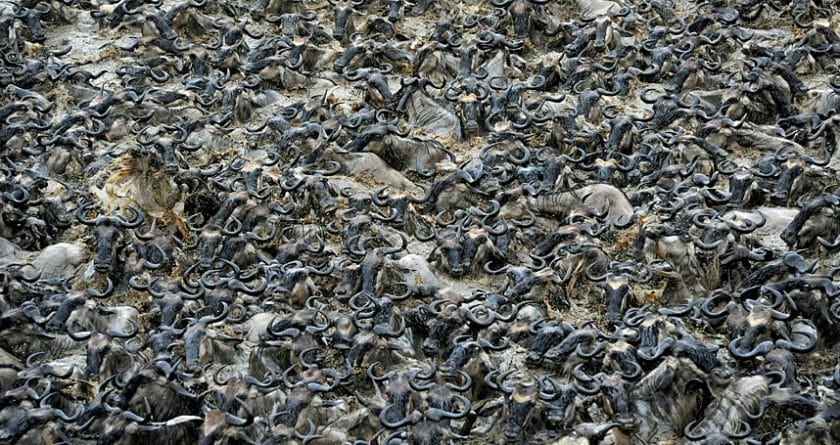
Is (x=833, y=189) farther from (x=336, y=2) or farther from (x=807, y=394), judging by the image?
(x=336, y=2)

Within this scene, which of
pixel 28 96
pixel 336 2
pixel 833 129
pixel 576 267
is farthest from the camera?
pixel 336 2

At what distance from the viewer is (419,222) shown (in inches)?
670

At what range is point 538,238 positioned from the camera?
1659 centimetres

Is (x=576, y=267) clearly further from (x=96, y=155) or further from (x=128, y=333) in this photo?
(x=96, y=155)

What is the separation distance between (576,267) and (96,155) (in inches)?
Result: 256

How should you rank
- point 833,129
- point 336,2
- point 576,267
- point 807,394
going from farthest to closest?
1. point 336,2
2. point 833,129
3. point 576,267
4. point 807,394

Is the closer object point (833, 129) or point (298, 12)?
point (833, 129)

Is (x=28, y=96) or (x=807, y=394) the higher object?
(x=807, y=394)

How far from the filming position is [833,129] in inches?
720

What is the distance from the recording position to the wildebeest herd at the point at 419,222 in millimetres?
13328

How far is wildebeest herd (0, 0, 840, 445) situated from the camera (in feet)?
43.7

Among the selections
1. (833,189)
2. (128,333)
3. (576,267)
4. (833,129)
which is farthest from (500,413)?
(833,129)

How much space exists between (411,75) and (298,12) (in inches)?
107

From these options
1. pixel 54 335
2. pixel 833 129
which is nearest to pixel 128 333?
pixel 54 335
